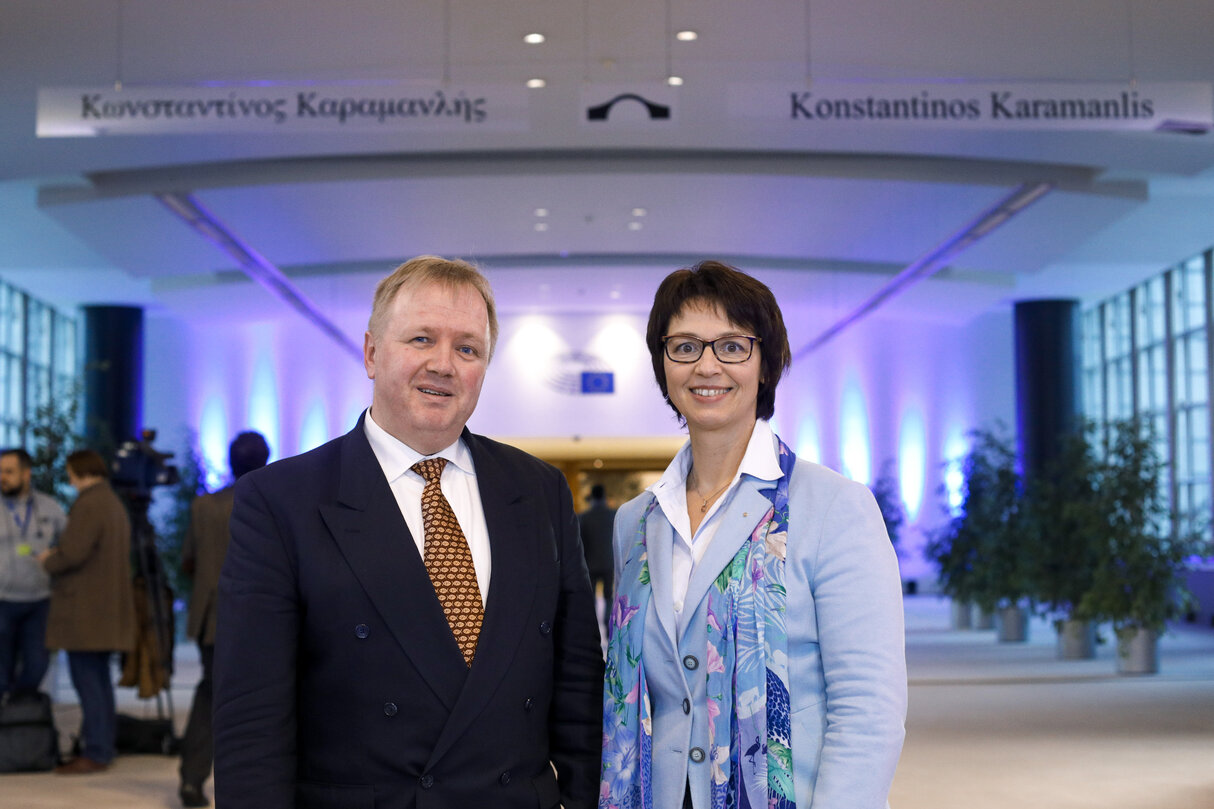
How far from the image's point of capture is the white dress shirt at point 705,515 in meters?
2.17

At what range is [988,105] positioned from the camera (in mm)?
6812

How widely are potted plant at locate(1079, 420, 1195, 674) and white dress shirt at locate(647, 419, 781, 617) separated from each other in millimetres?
8834

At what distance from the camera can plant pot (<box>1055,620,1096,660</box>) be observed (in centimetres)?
1166

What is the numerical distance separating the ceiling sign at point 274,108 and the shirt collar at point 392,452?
489cm

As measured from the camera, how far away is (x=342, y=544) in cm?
201

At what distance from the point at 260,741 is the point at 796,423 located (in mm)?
18406

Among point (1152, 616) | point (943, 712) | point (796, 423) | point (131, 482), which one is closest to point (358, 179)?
point (131, 482)

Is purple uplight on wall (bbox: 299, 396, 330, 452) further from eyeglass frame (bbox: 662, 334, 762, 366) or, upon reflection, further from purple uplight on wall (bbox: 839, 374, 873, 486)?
eyeglass frame (bbox: 662, 334, 762, 366)

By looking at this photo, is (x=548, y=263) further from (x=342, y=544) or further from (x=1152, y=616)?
(x=342, y=544)

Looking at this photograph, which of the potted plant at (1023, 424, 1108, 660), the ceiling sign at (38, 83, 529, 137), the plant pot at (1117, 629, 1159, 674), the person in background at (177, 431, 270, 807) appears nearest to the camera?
the person in background at (177, 431, 270, 807)

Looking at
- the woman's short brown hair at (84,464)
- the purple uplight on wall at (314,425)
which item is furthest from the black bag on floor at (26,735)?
the purple uplight on wall at (314,425)

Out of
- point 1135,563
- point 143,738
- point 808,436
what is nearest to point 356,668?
point 143,738

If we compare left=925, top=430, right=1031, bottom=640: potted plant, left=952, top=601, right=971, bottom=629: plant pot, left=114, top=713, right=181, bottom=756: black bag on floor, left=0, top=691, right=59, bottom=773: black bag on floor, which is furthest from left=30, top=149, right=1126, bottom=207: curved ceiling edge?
left=952, top=601, right=971, bottom=629: plant pot

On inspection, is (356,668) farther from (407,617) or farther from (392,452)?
(392,452)
